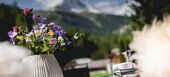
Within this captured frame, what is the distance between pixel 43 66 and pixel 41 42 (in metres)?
0.38

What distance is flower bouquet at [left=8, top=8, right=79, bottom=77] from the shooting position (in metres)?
3.13

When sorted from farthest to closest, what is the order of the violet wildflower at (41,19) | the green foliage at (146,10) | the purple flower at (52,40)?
the green foliage at (146,10) < the violet wildflower at (41,19) < the purple flower at (52,40)

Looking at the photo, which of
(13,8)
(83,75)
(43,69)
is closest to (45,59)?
(43,69)

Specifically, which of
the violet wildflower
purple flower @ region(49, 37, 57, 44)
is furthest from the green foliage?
purple flower @ region(49, 37, 57, 44)

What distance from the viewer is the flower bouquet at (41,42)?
3.13 meters

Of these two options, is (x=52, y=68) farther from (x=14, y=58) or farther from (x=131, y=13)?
(x=131, y=13)

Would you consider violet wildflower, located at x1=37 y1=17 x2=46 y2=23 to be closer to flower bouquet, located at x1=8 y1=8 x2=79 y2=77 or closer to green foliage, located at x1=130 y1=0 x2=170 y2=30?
flower bouquet, located at x1=8 y1=8 x2=79 y2=77

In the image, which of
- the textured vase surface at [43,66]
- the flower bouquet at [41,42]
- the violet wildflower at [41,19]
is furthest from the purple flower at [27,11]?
the textured vase surface at [43,66]

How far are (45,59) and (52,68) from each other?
0.32ft

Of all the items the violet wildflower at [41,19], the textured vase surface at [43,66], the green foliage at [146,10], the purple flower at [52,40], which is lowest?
the textured vase surface at [43,66]

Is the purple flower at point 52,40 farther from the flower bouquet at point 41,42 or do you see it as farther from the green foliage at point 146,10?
the green foliage at point 146,10

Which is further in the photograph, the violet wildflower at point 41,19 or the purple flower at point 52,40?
the violet wildflower at point 41,19

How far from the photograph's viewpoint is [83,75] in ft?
18.3

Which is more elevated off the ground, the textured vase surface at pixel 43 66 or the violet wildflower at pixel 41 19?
the violet wildflower at pixel 41 19
